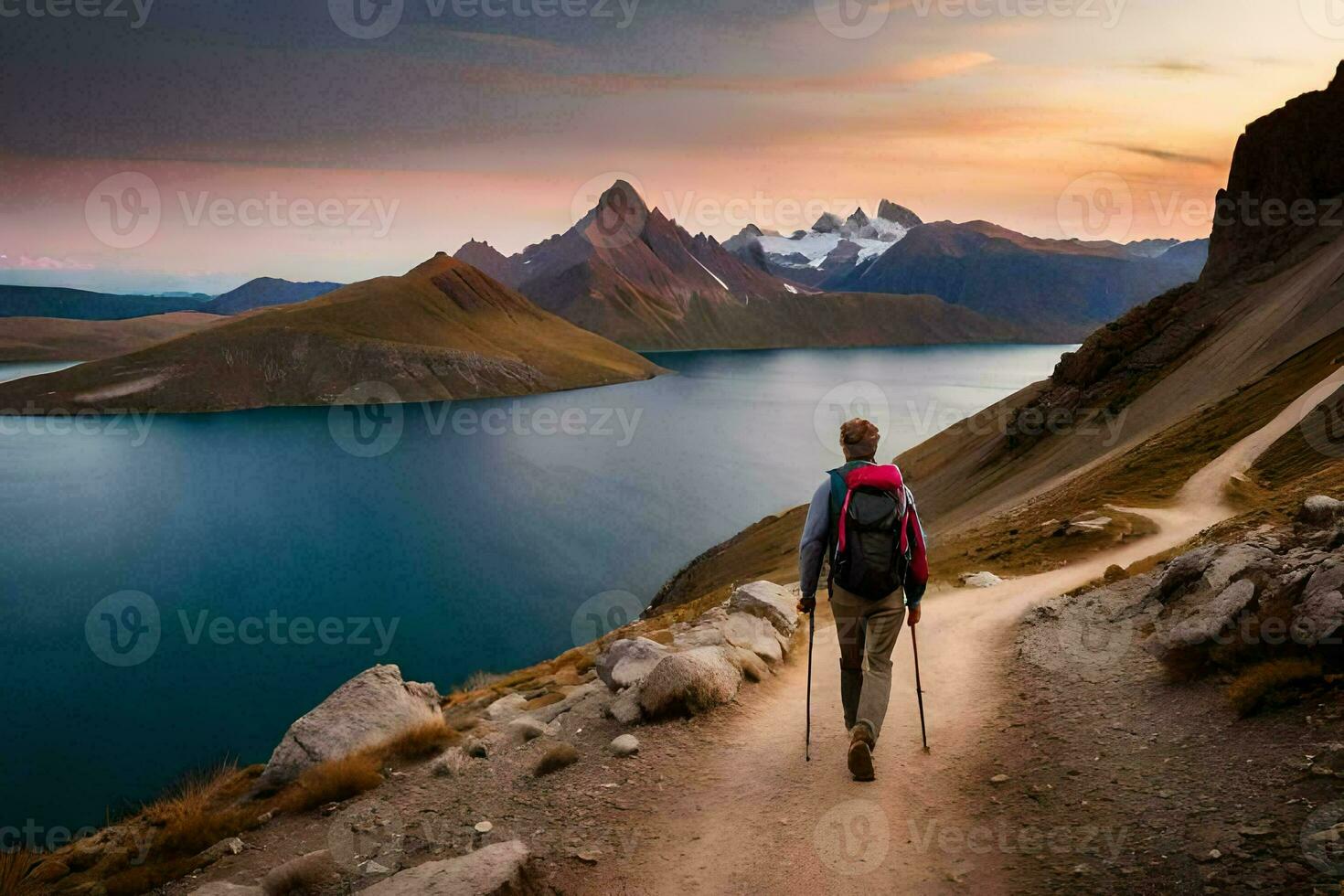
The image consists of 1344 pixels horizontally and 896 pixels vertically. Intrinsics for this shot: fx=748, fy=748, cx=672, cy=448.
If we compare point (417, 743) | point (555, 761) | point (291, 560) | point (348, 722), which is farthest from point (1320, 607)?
point (291, 560)

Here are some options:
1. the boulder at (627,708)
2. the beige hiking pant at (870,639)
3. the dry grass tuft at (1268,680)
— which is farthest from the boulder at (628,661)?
the dry grass tuft at (1268,680)

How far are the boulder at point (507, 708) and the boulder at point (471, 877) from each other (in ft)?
17.0

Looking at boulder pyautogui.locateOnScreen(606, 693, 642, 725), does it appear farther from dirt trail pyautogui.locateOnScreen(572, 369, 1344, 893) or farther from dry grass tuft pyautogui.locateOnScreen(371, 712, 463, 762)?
dry grass tuft pyautogui.locateOnScreen(371, 712, 463, 762)

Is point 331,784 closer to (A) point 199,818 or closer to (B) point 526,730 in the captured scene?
(A) point 199,818

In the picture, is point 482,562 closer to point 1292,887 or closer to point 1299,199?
point 1292,887

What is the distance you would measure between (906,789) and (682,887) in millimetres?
2427

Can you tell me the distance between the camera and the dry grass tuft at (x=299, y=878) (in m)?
6.91

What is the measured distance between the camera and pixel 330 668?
1308 inches

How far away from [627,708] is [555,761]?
1519mm

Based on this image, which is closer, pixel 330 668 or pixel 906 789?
pixel 906 789

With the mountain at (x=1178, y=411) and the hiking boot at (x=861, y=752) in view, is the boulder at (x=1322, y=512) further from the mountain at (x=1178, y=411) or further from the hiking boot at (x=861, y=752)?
the hiking boot at (x=861, y=752)

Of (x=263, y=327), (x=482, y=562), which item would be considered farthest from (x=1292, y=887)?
(x=263, y=327)

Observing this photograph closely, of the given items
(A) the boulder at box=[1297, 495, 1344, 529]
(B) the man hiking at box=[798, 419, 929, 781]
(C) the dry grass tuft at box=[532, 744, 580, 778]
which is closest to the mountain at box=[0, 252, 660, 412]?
(C) the dry grass tuft at box=[532, 744, 580, 778]

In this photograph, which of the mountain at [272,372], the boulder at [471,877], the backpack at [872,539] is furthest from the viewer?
the mountain at [272,372]
